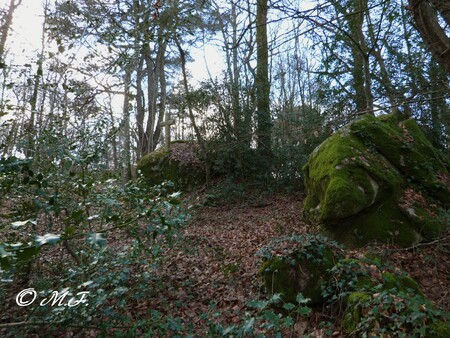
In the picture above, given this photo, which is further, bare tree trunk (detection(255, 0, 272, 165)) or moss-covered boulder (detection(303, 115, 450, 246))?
bare tree trunk (detection(255, 0, 272, 165))

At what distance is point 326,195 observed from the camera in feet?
16.9

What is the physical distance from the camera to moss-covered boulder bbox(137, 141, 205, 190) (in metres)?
10.6

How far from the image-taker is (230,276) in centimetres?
446

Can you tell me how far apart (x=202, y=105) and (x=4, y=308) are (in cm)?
771

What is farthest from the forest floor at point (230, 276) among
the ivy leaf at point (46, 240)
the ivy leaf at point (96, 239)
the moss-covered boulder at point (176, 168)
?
the moss-covered boulder at point (176, 168)

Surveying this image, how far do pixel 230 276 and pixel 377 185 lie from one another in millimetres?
3110

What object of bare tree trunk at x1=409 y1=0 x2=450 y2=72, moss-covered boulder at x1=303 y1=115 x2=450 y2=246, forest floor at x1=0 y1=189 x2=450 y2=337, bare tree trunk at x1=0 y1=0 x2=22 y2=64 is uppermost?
bare tree trunk at x1=0 y1=0 x2=22 y2=64

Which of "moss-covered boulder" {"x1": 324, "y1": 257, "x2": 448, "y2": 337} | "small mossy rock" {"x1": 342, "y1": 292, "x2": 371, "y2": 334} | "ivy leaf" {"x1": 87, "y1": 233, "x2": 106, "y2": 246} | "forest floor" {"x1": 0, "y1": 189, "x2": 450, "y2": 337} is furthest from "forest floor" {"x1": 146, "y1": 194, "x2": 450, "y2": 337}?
"ivy leaf" {"x1": 87, "y1": 233, "x2": 106, "y2": 246}

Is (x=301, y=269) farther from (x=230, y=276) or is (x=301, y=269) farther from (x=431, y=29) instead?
(x=431, y=29)

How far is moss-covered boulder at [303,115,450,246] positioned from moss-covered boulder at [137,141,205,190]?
4826mm

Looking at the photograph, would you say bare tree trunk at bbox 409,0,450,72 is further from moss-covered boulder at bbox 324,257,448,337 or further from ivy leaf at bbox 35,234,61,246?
ivy leaf at bbox 35,234,61,246

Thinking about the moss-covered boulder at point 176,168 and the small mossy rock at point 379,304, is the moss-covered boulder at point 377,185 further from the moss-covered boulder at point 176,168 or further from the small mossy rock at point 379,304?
the moss-covered boulder at point 176,168

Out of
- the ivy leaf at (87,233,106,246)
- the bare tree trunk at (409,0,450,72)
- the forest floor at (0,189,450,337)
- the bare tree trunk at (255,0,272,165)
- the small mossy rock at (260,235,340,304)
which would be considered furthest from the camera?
the bare tree trunk at (255,0,272,165)

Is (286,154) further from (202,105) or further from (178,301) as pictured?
(178,301)
